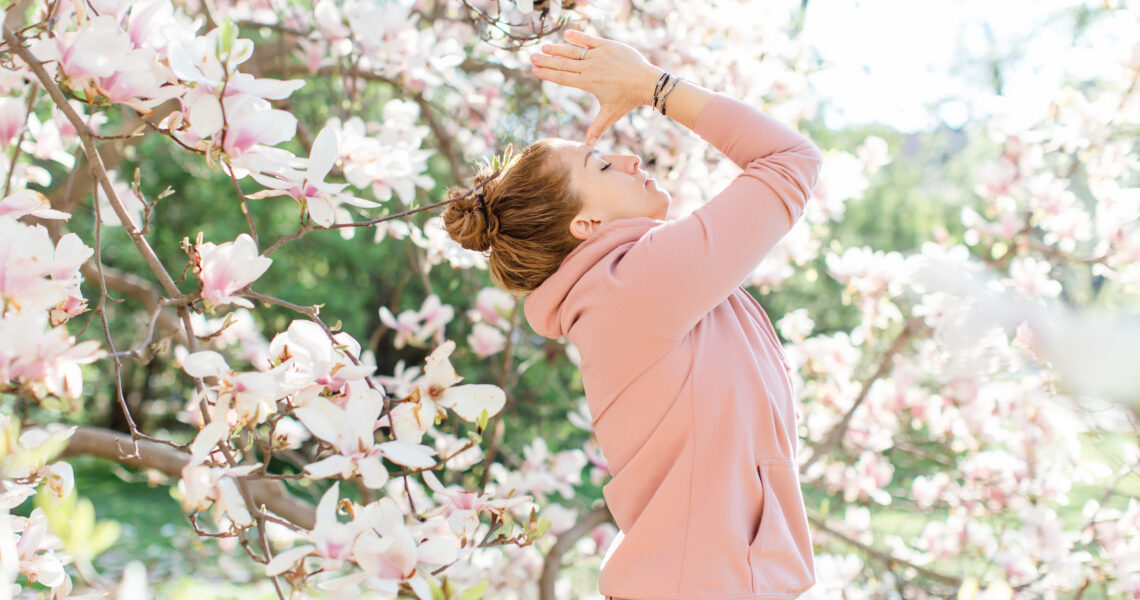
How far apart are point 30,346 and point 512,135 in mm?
1934

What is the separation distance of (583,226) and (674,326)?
26 cm

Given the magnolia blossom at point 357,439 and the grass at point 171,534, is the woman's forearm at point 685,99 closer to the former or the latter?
the magnolia blossom at point 357,439

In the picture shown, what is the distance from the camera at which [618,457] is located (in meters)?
1.26

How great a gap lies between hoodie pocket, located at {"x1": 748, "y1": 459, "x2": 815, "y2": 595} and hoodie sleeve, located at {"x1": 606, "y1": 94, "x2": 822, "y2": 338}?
0.24 meters

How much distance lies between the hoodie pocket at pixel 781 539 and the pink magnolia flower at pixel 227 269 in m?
0.69

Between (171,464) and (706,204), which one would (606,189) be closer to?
(706,204)

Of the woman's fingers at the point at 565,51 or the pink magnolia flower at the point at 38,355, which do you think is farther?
the woman's fingers at the point at 565,51

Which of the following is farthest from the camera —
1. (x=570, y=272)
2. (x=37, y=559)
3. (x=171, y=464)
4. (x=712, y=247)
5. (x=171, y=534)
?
(x=171, y=534)

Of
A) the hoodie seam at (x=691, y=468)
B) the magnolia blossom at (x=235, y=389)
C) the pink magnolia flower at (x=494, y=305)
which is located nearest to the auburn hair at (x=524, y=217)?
the hoodie seam at (x=691, y=468)

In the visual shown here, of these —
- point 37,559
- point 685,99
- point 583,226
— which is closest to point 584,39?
point 685,99

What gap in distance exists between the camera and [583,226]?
129 centimetres

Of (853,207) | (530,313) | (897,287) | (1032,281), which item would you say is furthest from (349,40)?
(853,207)

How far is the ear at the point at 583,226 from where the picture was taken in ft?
4.22

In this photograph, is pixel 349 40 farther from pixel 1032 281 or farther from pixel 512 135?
pixel 1032 281
